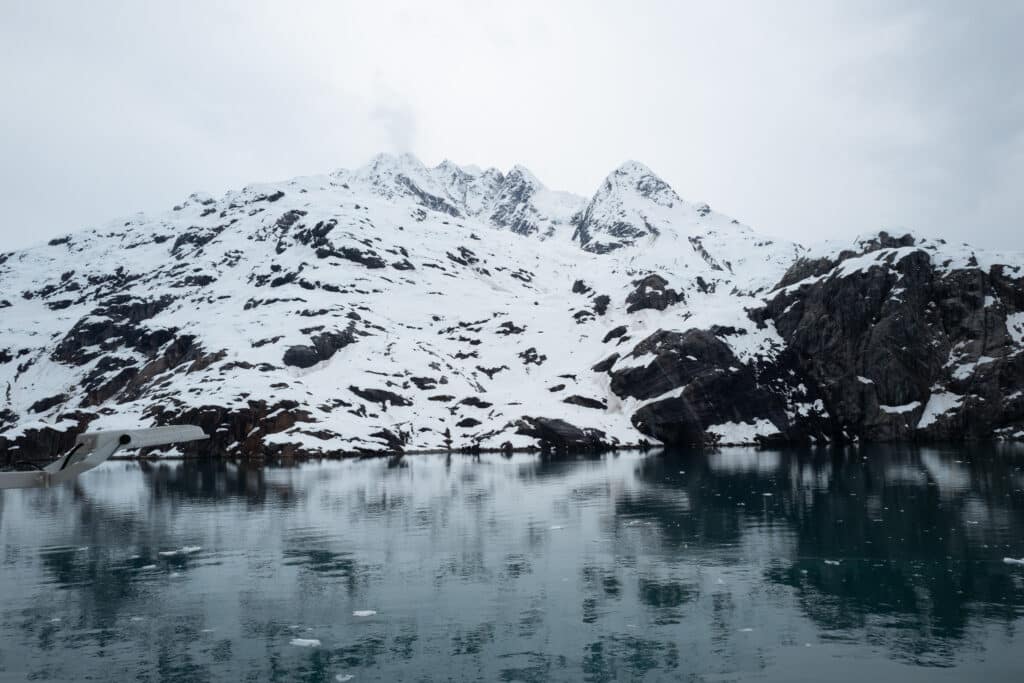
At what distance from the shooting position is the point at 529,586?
98.9 ft

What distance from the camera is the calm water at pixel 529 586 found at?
21188 millimetres

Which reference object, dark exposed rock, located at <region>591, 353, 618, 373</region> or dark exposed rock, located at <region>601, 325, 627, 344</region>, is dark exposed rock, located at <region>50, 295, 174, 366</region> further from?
dark exposed rock, located at <region>601, 325, 627, 344</region>

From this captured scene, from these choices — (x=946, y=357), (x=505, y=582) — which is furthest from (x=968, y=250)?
(x=505, y=582)

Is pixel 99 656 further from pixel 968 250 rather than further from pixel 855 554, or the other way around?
pixel 968 250

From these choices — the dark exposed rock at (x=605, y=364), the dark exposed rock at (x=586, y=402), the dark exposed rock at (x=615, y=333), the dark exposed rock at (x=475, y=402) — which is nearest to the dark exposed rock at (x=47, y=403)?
the dark exposed rock at (x=475, y=402)

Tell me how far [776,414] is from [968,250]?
53328 mm

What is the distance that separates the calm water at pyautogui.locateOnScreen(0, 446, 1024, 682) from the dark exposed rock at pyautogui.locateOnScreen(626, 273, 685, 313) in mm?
119099

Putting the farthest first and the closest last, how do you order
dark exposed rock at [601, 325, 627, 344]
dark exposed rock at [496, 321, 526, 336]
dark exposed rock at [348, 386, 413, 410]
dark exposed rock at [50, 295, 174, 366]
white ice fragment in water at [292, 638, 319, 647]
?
dark exposed rock at [50, 295, 174, 366] < dark exposed rock at [496, 321, 526, 336] < dark exposed rock at [601, 325, 627, 344] < dark exposed rock at [348, 386, 413, 410] < white ice fragment in water at [292, 638, 319, 647]

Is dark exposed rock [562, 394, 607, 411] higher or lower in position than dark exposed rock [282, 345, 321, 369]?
lower

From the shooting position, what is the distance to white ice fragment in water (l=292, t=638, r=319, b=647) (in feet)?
75.4

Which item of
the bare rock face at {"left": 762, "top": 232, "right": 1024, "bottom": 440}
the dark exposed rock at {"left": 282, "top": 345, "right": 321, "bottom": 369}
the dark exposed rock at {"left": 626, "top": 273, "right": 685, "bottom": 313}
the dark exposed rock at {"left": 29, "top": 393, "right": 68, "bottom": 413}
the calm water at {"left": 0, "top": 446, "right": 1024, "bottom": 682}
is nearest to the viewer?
the calm water at {"left": 0, "top": 446, "right": 1024, "bottom": 682}

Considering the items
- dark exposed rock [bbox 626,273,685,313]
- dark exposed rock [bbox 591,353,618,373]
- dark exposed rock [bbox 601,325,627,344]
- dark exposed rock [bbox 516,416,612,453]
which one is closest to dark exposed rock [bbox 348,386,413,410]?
dark exposed rock [bbox 516,416,612,453]

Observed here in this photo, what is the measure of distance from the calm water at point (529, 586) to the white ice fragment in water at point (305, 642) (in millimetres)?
99

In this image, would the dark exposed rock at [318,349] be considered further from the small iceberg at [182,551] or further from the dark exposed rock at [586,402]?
the small iceberg at [182,551]
